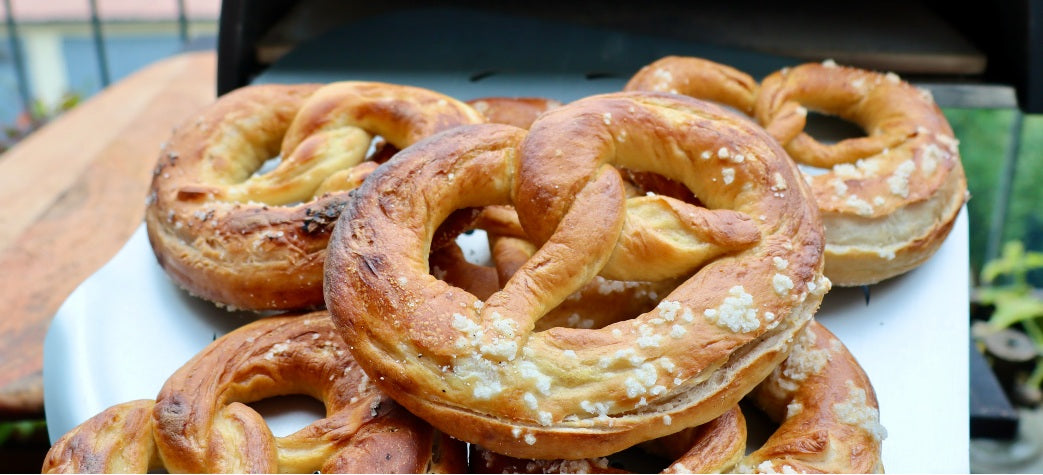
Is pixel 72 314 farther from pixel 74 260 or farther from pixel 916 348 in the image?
pixel 916 348

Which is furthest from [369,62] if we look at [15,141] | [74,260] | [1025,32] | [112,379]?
[15,141]

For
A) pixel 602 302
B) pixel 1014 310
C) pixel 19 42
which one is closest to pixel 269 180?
pixel 602 302

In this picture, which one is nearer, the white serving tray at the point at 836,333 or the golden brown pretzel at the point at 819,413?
the golden brown pretzel at the point at 819,413

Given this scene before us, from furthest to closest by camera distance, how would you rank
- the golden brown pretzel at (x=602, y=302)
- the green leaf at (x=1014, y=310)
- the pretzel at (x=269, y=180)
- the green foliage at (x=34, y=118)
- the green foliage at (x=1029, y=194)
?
the green foliage at (x=34, y=118) < the green foliage at (x=1029, y=194) < the green leaf at (x=1014, y=310) < the pretzel at (x=269, y=180) < the golden brown pretzel at (x=602, y=302)

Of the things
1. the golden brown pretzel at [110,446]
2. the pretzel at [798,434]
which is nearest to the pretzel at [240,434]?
the golden brown pretzel at [110,446]

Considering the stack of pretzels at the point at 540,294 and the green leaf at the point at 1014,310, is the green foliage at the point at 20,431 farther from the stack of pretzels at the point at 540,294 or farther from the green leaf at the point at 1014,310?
the green leaf at the point at 1014,310

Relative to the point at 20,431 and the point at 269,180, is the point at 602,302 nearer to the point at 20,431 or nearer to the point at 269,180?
the point at 269,180
